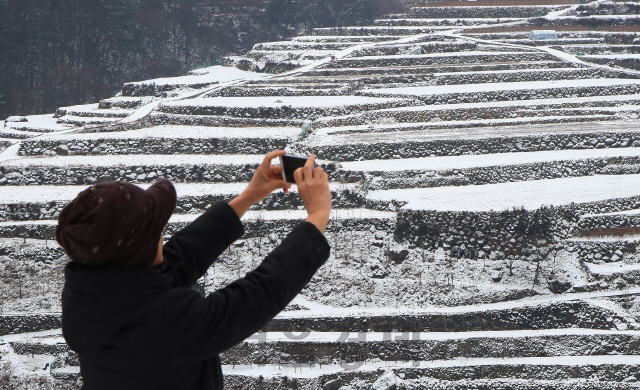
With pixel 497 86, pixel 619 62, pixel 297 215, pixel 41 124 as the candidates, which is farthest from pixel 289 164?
pixel 619 62

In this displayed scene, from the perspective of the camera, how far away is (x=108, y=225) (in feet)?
4.78

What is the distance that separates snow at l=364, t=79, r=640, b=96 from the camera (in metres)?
18.5

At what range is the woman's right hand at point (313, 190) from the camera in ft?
5.46

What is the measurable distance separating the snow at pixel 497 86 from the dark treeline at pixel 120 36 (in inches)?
667

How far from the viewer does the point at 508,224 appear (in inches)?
466

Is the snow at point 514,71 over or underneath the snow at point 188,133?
over

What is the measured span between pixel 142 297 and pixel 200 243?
377 mm

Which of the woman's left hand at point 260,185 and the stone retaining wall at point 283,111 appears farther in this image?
the stone retaining wall at point 283,111

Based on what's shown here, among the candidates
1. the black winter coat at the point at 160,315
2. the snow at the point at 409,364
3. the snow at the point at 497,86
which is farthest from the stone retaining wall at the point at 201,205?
the black winter coat at the point at 160,315

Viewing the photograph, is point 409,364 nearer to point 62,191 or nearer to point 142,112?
point 62,191

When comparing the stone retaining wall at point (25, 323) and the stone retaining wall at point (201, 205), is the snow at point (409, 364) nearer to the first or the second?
the stone retaining wall at point (25, 323)

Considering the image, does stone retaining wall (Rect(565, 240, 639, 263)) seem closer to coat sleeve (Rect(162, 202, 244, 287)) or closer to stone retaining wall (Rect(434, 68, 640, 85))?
stone retaining wall (Rect(434, 68, 640, 85))

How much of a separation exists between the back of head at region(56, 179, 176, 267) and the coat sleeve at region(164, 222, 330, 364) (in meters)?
0.17

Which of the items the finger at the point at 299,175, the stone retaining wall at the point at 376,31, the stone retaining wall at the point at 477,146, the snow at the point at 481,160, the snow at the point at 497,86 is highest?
the stone retaining wall at the point at 376,31
